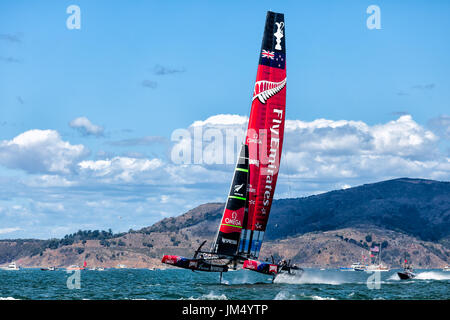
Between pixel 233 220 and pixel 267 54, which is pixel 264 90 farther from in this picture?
pixel 233 220

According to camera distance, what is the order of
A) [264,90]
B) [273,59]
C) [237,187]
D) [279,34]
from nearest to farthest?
[237,187] → [264,90] → [273,59] → [279,34]

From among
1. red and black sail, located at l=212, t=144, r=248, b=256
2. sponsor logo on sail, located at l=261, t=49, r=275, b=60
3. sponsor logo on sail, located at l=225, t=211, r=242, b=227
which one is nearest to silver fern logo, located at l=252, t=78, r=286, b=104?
sponsor logo on sail, located at l=261, t=49, r=275, b=60

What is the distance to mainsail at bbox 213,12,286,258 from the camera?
68.3 meters

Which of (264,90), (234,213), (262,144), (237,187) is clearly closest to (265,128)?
(262,144)

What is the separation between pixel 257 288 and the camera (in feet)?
222

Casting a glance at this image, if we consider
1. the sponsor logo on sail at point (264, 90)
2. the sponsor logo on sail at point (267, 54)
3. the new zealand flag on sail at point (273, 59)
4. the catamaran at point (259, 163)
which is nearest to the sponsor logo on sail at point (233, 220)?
the catamaran at point (259, 163)

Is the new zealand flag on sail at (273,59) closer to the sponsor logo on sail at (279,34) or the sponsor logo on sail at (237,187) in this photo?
the sponsor logo on sail at (279,34)

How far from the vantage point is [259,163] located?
70.7 m

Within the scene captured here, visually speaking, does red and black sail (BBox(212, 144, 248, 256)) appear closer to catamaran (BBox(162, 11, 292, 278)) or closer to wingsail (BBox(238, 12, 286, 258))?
catamaran (BBox(162, 11, 292, 278))

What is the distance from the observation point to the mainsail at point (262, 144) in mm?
68312

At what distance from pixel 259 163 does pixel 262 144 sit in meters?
2.18
